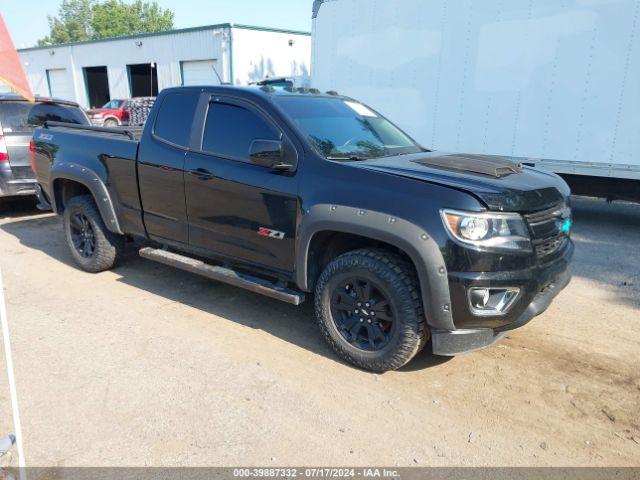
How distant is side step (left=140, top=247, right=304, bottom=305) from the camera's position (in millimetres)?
3783

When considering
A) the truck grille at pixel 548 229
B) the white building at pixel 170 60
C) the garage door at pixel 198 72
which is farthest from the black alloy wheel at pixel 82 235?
the garage door at pixel 198 72

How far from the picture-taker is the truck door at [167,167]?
438 centimetres

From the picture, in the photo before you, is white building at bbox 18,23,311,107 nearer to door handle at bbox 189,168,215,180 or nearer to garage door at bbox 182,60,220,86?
garage door at bbox 182,60,220,86

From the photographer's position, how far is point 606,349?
12.6ft

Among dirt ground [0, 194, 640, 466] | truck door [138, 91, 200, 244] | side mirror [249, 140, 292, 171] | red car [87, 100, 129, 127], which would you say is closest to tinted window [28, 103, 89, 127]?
dirt ground [0, 194, 640, 466]

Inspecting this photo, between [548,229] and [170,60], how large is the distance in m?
26.9

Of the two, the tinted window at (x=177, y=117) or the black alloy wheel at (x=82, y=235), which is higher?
the tinted window at (x=177, y=117)

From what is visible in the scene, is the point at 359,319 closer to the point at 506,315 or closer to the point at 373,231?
the point at 373,231

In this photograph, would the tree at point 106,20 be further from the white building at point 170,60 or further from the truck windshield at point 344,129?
the truck windshield at point 344,129

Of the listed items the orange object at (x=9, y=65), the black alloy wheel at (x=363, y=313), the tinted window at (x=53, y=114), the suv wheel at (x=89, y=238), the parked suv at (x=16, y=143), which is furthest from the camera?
the tinted window at (x=53, y=114)

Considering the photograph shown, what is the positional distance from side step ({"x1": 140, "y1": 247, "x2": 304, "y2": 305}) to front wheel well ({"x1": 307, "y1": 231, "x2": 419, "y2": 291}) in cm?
18

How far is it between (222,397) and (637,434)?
8.19 feet

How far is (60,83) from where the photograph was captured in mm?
34031

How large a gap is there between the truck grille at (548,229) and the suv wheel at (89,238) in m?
4.13
